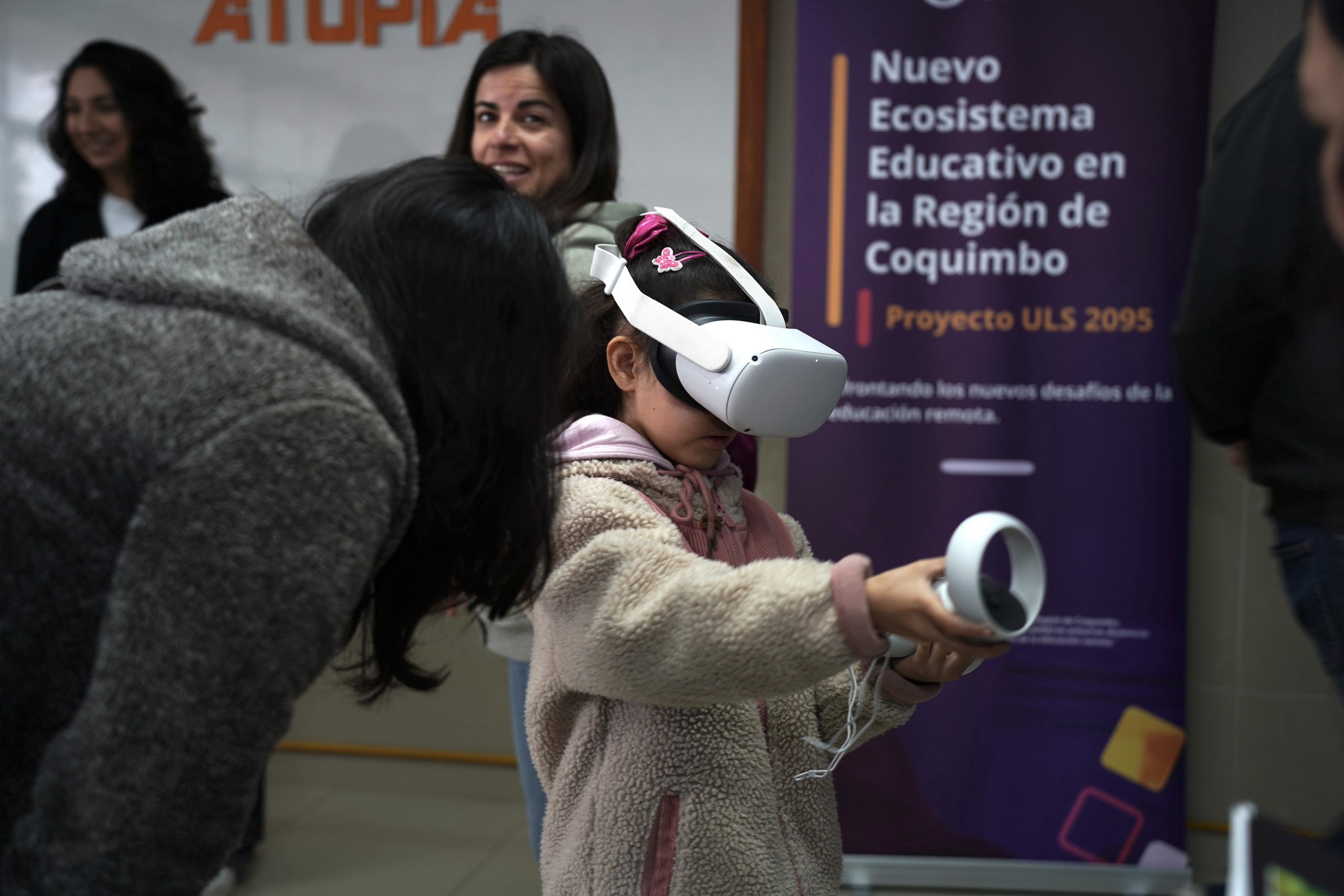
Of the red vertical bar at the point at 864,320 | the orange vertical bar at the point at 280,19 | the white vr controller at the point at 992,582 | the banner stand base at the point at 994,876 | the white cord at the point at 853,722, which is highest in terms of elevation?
the orange vertical bar at the point at 280,19

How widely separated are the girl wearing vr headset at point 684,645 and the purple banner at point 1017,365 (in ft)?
4.31

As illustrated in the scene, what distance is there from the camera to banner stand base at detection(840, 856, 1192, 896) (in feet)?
8.13

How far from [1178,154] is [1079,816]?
4.80 ft

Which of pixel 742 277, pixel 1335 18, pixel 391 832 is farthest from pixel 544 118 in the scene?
pixel 391 832

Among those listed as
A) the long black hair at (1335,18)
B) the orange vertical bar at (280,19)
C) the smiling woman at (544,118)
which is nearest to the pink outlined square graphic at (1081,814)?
the smiling woman at (544,118)

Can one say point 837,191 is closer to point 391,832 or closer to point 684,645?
point 684,645

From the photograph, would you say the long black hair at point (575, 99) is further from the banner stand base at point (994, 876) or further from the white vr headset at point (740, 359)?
the banner stand base at point (994, 876)

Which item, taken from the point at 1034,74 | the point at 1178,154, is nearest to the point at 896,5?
the point at 1034,74

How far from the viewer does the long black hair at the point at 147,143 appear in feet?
8.66

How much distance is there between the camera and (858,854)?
8.39 feet

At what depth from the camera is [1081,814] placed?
2512mm

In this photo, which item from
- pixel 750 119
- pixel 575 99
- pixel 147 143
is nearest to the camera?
pixel 575 99

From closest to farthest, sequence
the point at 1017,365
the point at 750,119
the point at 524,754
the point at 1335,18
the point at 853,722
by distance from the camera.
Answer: the point at 1335,18
the point at 853,722
the point at 524,754
the point at 1017,365
the point at 750,119

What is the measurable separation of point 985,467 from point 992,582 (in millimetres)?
1734
